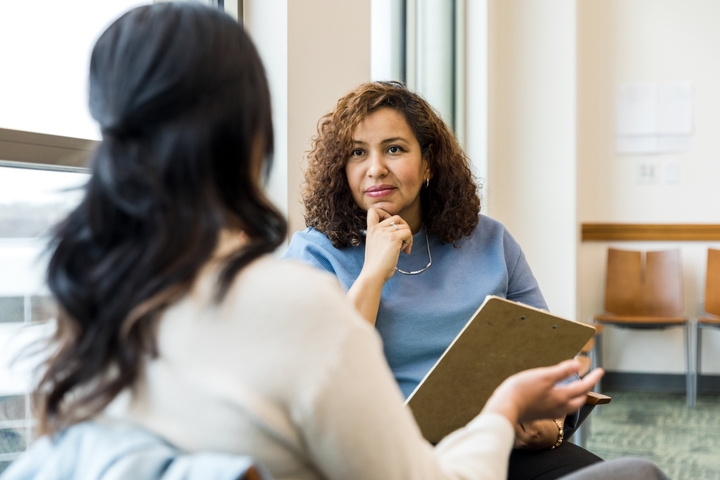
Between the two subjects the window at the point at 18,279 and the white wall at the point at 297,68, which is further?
the white wall at the point at 297,68

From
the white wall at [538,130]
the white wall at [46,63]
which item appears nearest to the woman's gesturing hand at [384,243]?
the white wall at [46,63]

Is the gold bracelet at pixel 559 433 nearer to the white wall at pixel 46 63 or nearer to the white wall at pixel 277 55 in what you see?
the white wall at pixel 277 55

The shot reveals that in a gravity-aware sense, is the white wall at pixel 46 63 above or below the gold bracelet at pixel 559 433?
above

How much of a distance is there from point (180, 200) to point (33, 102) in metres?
0.80

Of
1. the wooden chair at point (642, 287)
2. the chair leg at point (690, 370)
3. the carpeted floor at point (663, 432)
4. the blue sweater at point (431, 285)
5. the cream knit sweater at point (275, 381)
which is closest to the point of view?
the cream knit sweater at point (275, 381)

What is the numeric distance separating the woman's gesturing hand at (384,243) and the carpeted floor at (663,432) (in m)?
1.95

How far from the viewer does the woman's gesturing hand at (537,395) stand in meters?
0.93

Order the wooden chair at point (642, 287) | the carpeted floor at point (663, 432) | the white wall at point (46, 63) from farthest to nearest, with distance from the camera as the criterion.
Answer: the wooden chair at point (642, 287) < the carpeted floor at point (663, 432) < the white wall at point (46, 63)

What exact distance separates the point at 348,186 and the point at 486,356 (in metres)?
0.64

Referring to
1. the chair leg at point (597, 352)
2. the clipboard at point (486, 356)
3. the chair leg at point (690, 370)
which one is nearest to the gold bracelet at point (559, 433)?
the clipboard at point (486, 356)

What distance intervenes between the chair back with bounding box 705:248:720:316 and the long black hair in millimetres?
4393

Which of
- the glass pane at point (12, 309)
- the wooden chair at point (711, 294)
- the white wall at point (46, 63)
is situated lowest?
the wooden chair at point (711, 294)

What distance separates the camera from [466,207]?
1.78 m

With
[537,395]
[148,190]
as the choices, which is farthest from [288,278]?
[537,395]
